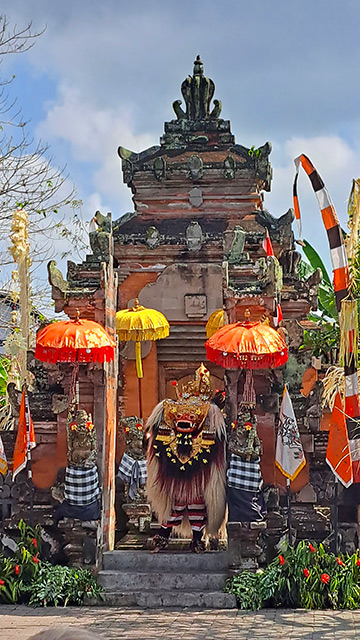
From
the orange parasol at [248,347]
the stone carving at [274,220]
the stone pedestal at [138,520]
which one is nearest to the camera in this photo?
the orange parasol at [248,347]

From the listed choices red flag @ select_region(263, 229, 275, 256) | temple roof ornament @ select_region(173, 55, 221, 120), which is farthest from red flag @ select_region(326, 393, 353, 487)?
temple roof ornament @ select_region(173, 55, 221, 120)

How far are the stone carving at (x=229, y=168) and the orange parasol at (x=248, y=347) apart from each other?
175 inches

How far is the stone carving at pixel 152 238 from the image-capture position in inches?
492

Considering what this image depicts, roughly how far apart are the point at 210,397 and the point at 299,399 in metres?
1.13

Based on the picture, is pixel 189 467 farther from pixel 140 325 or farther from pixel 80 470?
pixel 140 325

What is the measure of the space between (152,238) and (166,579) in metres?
4.75

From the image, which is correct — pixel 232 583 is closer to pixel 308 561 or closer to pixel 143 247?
pixel 308 561

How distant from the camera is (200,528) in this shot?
35.3ft

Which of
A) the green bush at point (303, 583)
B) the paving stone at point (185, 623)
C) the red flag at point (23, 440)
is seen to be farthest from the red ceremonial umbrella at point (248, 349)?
the paving stone at point (185, 623)

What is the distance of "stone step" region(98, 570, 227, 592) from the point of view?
1021cm

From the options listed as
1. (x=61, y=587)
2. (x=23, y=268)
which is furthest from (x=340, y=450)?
(x=23, y=268)

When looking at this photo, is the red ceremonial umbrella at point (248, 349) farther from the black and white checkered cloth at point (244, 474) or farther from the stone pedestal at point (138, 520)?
the stone pedestal at point (138, 520)

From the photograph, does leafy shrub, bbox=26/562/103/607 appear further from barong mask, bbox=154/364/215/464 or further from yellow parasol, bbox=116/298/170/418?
yellow parasol, bbox=116/298/170/418

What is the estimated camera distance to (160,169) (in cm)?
1451
